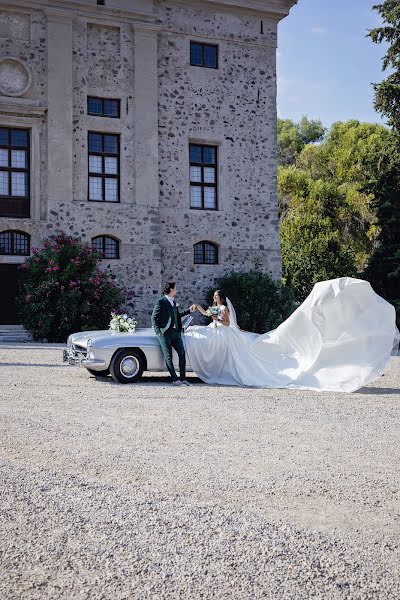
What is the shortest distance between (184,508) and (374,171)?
26.0m

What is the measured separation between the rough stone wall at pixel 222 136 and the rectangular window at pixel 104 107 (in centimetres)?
159

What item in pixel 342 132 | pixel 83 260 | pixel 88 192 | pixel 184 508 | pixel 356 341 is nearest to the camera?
pixel 184 508

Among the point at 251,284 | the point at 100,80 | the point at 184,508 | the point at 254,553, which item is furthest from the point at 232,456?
the point at 100,80

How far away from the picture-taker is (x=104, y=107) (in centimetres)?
2536

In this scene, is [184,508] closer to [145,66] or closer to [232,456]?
[232,456]

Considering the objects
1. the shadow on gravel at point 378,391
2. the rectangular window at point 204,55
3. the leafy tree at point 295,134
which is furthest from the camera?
the leafy tree at point 295,134

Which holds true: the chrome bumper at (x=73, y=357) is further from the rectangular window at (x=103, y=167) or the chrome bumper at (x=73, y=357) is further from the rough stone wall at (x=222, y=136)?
the rough stone wall at (x=222, y=136)

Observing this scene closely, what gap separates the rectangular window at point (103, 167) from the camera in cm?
2516

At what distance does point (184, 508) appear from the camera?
460 cm

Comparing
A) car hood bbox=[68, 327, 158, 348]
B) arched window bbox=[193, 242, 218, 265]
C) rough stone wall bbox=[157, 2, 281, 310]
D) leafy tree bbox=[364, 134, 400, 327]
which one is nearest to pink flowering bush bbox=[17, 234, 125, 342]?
rough stone wall bbox=[157, 2, 281, 310]

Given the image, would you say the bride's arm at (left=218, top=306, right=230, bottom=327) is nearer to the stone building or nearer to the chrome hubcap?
the chrome hubcap

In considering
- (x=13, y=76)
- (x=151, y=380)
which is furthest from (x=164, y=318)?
(x=13, y=76)

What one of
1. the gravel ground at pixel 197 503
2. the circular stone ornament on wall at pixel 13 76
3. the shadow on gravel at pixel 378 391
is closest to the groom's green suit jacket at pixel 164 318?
the gravel ground at pixel 197 503

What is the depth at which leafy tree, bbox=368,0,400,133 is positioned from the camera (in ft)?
87.5
